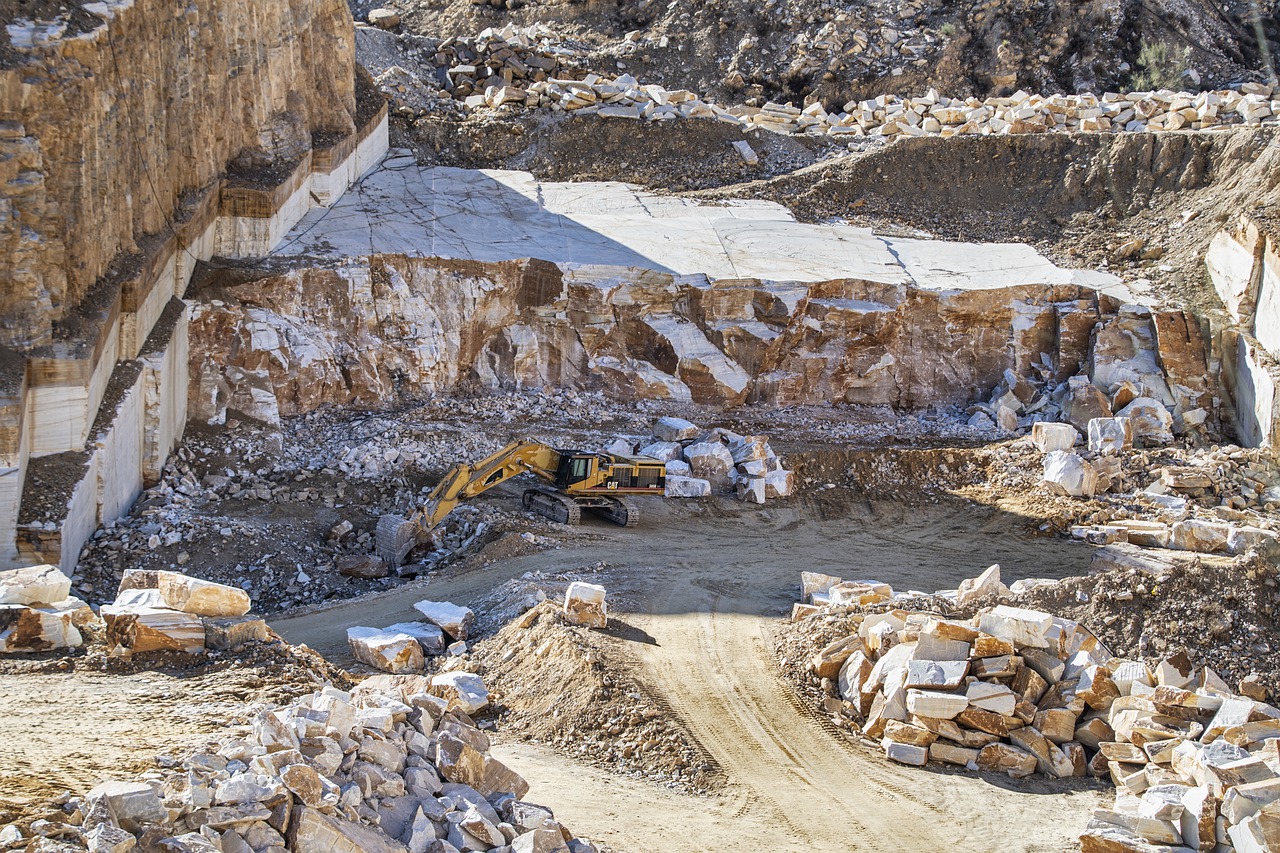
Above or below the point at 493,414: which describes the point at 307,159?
above

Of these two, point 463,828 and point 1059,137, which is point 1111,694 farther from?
point 1059,137

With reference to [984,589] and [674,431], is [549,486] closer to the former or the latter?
[674,431]

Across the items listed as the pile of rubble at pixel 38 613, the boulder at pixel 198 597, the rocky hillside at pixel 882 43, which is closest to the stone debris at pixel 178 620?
the boulder at pixel 198 597

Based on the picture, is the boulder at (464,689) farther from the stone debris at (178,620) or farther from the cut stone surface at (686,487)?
the cut stone surface at (686,487)

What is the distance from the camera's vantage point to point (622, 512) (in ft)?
58.2

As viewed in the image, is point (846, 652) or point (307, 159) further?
point (307, 159)

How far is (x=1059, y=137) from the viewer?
25.3 metres

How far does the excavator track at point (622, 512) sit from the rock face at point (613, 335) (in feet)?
5.23

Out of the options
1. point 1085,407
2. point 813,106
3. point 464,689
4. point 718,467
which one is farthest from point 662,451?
point 813,106

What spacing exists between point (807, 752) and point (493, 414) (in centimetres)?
957

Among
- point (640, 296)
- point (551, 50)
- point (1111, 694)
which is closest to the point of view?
point (1111, 694)

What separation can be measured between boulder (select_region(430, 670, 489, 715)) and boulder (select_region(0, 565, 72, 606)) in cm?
327

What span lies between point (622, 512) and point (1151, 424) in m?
8.50

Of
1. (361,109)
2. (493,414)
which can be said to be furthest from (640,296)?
(361,109)
